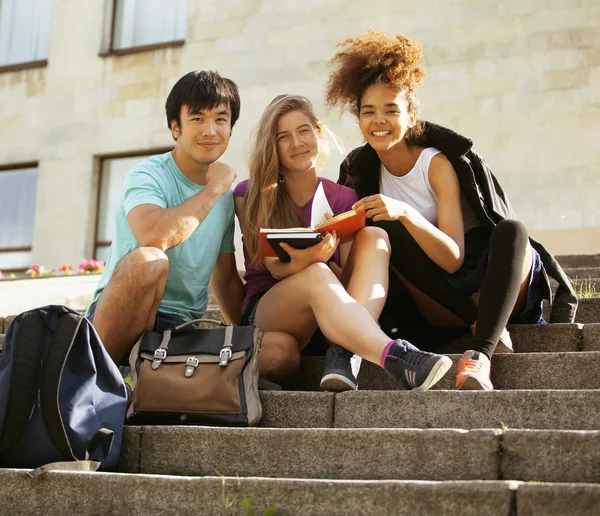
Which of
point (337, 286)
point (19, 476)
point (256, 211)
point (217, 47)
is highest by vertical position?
point (217, 47)

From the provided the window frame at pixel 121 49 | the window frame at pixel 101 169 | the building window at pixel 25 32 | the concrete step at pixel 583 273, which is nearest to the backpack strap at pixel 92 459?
the concrete step at pixel 583 273

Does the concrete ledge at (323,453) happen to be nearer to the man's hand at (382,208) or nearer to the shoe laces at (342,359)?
the shoe laces at (342,359)

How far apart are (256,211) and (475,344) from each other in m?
1.22

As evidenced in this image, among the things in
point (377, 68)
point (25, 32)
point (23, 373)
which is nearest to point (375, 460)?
point (23, 373)

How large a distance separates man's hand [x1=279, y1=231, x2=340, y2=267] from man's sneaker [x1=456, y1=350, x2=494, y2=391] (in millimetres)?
696

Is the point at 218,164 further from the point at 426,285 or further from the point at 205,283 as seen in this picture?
the point at 426,285

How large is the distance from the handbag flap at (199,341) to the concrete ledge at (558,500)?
4.49 feet

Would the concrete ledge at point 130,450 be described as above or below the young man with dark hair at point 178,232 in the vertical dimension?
below

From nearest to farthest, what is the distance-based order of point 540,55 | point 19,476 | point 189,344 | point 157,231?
1. point 19,476
2. point 189,344
3. point 157,231
4. point 540,55

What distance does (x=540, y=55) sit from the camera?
31.8ft

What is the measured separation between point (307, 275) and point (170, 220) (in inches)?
24.2

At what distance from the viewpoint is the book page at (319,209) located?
4.12m

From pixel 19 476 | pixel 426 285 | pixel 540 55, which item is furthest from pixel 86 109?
pixel 19 476

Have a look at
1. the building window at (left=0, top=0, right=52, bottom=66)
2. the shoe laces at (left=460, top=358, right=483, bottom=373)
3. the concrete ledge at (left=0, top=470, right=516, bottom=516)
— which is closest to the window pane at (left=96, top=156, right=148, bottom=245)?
the building window at (left=0, top=0, right=52, bottom=66)
